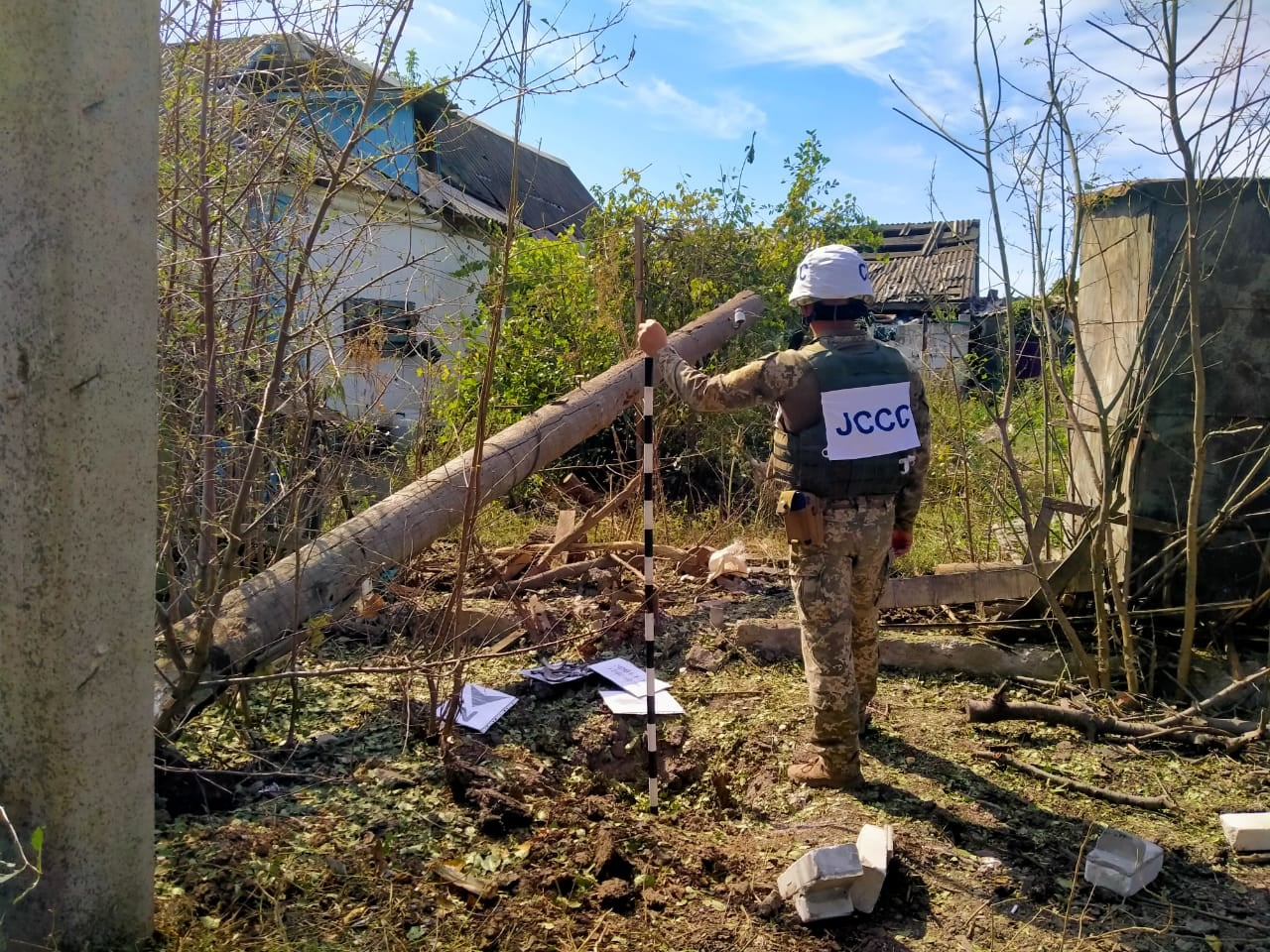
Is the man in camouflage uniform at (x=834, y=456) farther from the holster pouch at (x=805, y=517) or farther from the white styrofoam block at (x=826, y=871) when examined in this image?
the white styrofoam block at (x=826, y=871)

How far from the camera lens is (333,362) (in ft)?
11.7

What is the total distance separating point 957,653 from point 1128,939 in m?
2.31

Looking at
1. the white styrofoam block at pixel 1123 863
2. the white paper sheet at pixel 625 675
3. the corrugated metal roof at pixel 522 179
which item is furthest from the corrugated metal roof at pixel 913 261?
the white styrofoam block at pixel 1123 863

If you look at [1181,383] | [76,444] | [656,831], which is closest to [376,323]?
[76,444]

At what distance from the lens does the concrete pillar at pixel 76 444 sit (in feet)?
6.66

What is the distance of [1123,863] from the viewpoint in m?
3.13

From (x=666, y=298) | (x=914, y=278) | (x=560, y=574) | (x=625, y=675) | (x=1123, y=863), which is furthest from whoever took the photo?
(x=914, y=278)

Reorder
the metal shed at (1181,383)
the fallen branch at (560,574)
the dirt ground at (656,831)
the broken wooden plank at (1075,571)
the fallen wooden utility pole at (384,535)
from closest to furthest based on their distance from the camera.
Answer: the dirt ground at (656,831), the fallen wooden utility pole at (384,535), the metal shed at (1181,383), the broken wooden plank at (1075,571), the fallen branch at (560,574)

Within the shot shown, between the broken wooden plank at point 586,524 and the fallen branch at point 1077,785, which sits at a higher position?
the broken wooden plank at point 586,524

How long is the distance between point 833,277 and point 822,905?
235cm

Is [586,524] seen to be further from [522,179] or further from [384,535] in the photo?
[522,179]

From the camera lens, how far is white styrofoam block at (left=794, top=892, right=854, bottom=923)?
2.87 m

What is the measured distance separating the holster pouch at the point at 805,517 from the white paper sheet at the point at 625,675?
51.2 inches

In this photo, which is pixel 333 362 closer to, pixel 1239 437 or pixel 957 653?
pixel 957 653
